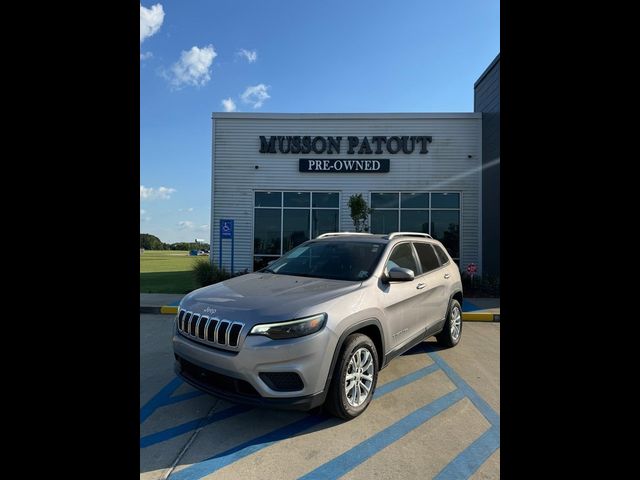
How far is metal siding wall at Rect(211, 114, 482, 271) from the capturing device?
12.6 m

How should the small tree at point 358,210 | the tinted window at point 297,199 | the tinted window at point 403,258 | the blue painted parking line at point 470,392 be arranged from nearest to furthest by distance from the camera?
the blue painted parking line at point 470,392 → the tinted window at point 403,258 → the small tree at point 358,210 → the tinted window at point 297,199

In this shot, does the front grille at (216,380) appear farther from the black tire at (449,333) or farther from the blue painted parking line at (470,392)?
the black tire at (449,333)

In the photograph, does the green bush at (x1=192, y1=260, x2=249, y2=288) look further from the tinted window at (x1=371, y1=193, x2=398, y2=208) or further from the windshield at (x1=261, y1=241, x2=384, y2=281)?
the windshield at (x1=261, y1=241, x2=384, y2=281)

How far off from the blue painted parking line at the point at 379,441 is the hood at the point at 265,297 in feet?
3.66

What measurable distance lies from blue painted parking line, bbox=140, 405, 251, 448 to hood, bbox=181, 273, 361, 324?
1017 mm

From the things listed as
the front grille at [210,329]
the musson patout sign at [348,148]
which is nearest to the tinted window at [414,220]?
the musson patout sign at [348,148]

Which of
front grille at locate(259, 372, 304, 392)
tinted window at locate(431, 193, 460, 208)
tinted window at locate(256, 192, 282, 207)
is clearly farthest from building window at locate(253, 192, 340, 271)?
front grille at locate(259, 372, 304, 392)

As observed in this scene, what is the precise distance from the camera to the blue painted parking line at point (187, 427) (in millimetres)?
2779

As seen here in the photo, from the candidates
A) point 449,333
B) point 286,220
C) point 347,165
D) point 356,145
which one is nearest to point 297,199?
point 286,220

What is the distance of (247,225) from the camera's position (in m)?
12.7

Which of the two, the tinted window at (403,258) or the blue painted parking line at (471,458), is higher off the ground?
the tinted window at (403,258)
